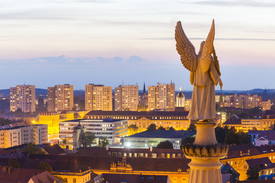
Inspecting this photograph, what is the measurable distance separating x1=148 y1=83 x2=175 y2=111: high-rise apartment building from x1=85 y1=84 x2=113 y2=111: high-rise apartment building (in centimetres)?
1541

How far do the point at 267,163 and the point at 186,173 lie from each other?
1219cm

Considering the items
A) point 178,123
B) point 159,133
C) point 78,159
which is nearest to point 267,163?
point 78,159

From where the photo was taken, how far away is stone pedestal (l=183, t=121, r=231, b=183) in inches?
208

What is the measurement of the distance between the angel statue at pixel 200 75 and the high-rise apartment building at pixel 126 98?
7079 inches

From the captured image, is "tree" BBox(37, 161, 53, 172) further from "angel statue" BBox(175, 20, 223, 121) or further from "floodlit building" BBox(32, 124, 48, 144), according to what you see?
"floodlit building" BBox(32, 124, 48, 144)

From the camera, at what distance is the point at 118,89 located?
7416 inches

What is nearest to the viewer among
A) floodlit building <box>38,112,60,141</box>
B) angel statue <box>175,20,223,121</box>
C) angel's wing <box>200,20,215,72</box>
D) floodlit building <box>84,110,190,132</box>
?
angel's wing <box>200,20,215,72</box>

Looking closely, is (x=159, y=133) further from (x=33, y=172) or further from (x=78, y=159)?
(x=33, y=172)

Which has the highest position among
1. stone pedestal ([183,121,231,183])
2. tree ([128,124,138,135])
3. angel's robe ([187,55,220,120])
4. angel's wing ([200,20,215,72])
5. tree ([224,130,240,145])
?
angel's wing ([200,20,215,72])

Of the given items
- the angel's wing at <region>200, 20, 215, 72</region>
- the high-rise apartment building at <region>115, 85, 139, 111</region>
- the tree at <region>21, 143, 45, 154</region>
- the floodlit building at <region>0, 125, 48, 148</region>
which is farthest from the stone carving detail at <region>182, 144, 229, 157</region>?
the high-rise apartment building at <region>115, 85, 139, 111</region>

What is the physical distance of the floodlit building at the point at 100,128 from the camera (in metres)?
112

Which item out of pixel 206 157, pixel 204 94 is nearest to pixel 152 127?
pixel 204 94

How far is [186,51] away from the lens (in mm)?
5457

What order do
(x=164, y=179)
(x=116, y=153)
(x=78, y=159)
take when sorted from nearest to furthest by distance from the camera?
(x=164, y=179) < (x=78, y=159) < (x=116, y=153)
